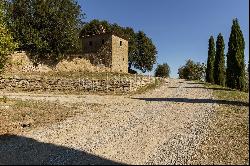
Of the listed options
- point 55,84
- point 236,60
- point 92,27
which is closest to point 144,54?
point 92,27

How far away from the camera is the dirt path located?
10995mm

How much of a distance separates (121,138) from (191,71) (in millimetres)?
54446

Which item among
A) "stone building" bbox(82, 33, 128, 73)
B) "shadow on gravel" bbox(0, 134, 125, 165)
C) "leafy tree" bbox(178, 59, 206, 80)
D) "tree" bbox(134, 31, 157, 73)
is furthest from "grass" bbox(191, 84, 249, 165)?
"tree" bbox(134, 31, 157, 73)

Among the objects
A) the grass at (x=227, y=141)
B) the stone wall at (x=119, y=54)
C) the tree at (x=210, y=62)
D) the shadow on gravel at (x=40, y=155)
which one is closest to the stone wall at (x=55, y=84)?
the grass at (x=227, y=141)

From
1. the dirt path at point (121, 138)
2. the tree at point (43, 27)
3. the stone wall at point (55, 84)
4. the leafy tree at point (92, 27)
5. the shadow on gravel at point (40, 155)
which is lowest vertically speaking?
the shadow on gravel at point (40, 155)

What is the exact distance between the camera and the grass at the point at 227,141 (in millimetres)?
10142

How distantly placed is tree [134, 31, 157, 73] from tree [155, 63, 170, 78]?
5.97 ft

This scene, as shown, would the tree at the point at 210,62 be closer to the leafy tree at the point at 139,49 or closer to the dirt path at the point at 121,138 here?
the leafy tree at the point at 139,49

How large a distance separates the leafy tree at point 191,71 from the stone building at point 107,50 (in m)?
16.5

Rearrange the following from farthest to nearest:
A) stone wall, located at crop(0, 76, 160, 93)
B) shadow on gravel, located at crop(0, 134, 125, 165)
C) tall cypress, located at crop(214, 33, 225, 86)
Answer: tall cypress, located at crop(214, 33, 225, 86)
stone wall, located at crop(0, 76, 160, 93)
shadow on gravel, located at crop(0, 134, 125, 165)

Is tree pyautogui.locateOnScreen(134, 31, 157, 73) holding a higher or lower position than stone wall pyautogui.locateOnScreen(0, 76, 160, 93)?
higher

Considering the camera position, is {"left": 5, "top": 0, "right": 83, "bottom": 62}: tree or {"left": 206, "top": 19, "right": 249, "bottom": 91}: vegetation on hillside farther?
{"left": 5, "top": 0, "right": 83, "bottom": 62}: tree

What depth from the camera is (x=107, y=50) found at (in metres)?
51.3

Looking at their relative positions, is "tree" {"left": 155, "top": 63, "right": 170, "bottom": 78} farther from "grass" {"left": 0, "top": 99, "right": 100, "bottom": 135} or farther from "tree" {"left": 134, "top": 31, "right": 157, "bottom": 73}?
"grass" {"left": 0, "top": 99, "right": 100, "bottom": 135}
